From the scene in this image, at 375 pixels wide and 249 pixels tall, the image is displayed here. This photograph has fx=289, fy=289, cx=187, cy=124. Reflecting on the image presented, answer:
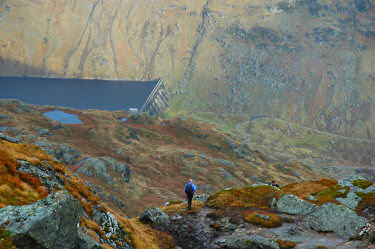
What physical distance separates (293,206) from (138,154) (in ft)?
264

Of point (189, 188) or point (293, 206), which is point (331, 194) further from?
point (189, 188)

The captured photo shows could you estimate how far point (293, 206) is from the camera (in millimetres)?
35656

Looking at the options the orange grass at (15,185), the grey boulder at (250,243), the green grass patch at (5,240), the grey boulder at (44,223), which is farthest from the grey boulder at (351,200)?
the green grass patch at (5,240)

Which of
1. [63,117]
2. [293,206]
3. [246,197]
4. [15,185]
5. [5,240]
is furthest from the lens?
[63,117]

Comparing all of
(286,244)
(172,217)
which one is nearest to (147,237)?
(172,217)

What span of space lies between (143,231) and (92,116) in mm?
113988

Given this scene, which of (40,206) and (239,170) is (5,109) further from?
(40,206)

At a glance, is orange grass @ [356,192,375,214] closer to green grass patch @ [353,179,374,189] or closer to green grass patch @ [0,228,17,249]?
green grass patch @ [353,179,374,189]

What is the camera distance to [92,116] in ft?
447

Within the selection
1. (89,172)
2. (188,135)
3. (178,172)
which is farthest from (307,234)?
(188,135)

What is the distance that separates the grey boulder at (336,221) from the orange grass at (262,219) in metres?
3.30

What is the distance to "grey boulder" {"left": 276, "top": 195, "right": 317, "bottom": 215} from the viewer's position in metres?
34.4

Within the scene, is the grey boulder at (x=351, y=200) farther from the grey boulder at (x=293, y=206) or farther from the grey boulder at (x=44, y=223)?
the grey boulder at (x=44, y=223)

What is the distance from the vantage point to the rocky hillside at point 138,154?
81438mm
